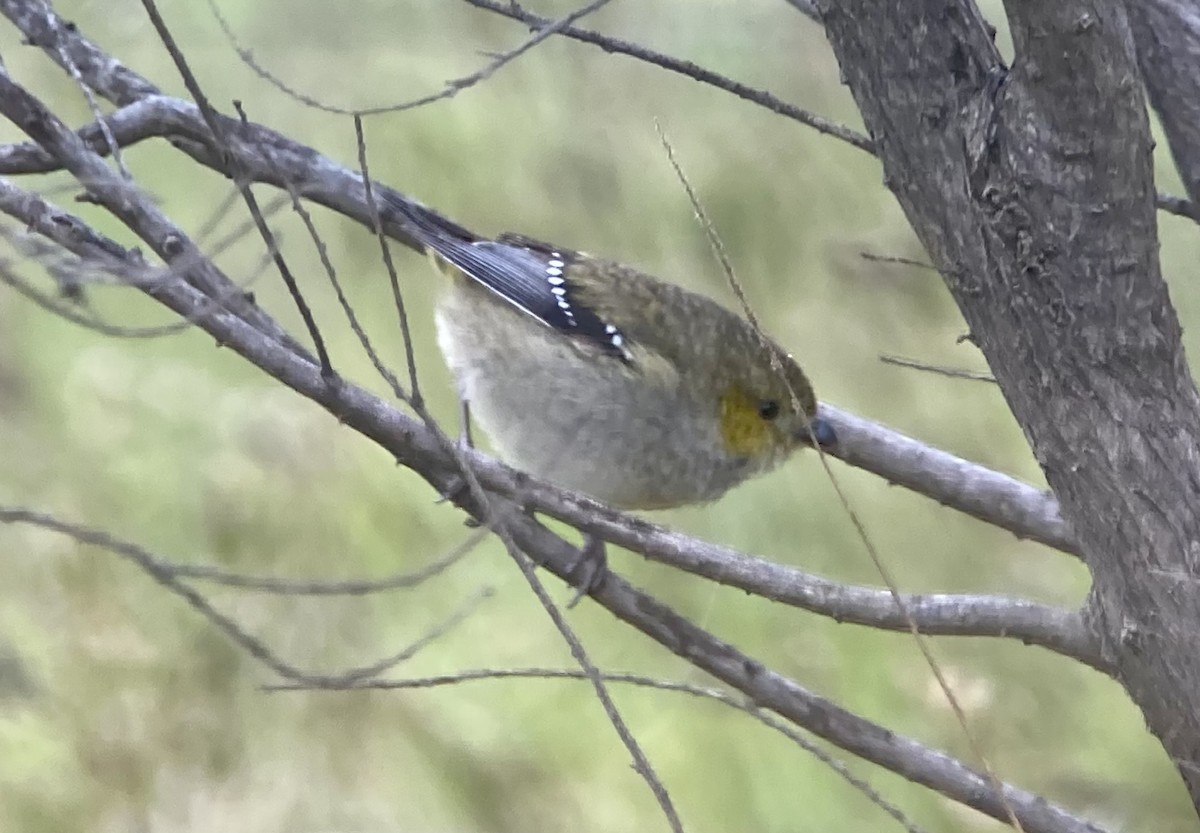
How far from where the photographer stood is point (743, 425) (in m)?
2.73

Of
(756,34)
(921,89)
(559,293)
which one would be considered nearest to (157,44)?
(756,34)

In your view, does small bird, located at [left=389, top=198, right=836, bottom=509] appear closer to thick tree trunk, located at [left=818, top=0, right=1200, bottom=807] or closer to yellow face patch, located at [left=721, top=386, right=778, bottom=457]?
yellow face patch, located at [left=721, top=386, right=778, bottom=457]

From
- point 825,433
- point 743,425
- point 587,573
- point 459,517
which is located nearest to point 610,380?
point 743,425

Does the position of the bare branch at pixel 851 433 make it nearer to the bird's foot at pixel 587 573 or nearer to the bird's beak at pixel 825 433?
the bird's beak at pixel 825 433

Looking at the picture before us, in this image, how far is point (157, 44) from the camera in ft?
15.4

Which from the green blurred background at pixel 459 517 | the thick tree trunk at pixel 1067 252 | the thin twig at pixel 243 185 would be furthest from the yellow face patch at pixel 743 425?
the thin twig at pixel 243 185

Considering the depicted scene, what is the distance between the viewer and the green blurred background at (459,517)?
3287 mm

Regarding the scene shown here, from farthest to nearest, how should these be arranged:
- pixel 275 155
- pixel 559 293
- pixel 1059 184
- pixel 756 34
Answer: pixel 756 34 → pixel 559 293 → pixel 275 155 → pixel 1059 184

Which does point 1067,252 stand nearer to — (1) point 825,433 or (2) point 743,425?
(1) point 825,433

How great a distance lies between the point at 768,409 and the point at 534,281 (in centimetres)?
62

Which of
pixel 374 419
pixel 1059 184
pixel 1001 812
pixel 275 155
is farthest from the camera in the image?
pixel 275 155

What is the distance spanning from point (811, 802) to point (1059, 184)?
2.54 m

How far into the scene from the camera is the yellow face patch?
8.93ft

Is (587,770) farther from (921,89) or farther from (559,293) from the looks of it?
(921,89)
